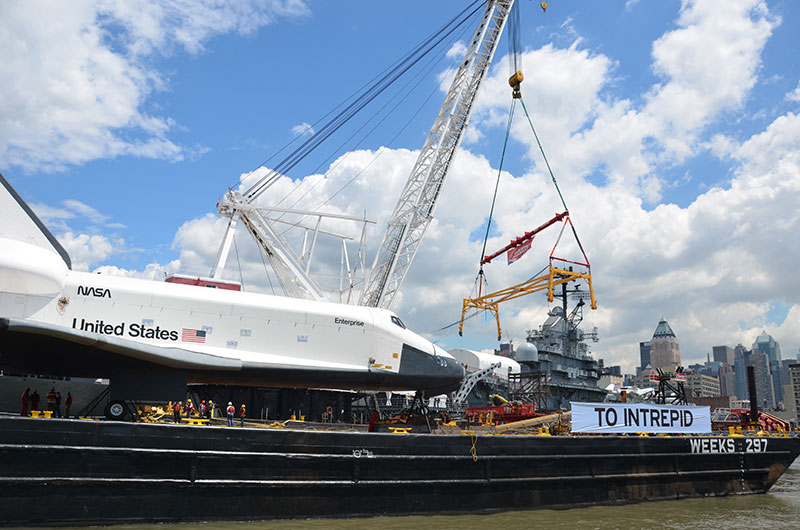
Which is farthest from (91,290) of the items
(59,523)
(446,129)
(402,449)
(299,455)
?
(446,129)

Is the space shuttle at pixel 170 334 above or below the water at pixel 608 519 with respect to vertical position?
above

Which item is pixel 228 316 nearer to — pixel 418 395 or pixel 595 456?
pixel 418 395

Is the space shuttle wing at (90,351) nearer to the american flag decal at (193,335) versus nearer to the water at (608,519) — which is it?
the american flag decal at (193,335)

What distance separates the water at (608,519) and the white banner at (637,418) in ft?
9.11

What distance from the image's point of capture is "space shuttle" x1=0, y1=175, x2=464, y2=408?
1756 centimetres

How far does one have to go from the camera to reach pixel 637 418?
2259 centimetres

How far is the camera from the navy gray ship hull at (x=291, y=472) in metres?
14.2

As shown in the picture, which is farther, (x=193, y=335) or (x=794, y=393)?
(x=794, y=393)

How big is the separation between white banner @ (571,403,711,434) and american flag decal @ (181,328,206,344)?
1425cm

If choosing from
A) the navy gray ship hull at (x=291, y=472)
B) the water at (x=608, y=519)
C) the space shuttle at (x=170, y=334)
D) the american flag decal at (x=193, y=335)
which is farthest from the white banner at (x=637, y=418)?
the american flag decal at (x=193, y=335)

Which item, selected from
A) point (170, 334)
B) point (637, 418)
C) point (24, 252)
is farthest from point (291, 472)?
point (637, 418)

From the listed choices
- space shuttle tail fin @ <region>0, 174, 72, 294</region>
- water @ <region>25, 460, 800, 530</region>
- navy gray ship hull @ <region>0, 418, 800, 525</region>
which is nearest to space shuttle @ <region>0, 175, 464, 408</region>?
space shuttle tail fin @ <region>0, 174, 72, 294</region>

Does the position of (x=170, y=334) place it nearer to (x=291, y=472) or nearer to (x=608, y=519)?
(x=291, y=472)

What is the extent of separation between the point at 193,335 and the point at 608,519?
615 inches
